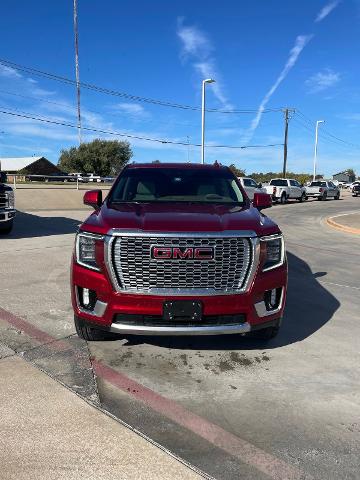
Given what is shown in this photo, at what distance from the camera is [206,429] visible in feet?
9.84

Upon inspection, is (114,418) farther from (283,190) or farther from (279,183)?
(279,183)

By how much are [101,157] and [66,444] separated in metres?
83.2

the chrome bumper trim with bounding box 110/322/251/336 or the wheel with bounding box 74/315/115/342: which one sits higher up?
the chrome bumper trim with bounding box 110/322/251/336

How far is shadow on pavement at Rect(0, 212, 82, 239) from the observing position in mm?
12219

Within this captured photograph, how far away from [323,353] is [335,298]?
7.20 feet

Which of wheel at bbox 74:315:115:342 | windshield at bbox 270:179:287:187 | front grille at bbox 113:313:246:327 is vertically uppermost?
windshield at bbox 270:179:287:187

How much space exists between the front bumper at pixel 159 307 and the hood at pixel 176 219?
42 cm

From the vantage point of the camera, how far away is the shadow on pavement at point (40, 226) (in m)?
12.2

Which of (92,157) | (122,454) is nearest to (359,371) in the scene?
(122,454)

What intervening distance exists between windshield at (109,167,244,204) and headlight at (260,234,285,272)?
1157 millimetres

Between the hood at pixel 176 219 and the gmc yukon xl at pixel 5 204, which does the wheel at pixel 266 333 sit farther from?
the gmc yukon xl at pixel 5 204

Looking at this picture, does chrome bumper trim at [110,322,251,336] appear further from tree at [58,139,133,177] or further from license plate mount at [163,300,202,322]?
tree at [58,139,133,177]

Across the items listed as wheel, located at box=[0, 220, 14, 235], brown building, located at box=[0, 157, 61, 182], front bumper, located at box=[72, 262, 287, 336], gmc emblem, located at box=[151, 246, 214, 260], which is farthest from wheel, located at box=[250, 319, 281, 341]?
brown building, located at box=[0, 157, 61, 182]

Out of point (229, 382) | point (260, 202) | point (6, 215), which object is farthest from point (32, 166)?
point (229, 382)
